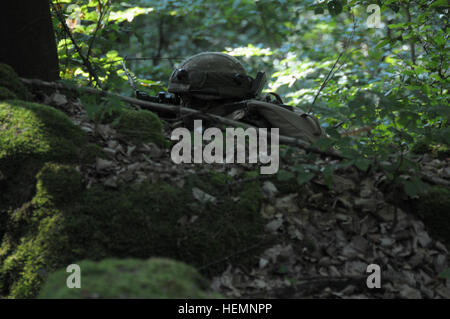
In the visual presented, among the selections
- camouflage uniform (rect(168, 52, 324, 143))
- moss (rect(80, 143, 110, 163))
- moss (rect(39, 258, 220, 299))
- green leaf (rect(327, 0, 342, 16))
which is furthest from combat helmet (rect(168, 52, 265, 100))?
moss (rect(39, 258, 220, 299))

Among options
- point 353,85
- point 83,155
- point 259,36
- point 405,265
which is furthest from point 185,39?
point 405,265

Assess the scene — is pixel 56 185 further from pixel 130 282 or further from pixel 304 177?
pixel 304 177

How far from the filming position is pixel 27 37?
3467 millimetres

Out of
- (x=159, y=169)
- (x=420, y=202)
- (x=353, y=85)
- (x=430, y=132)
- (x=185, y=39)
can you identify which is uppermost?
(x=185, y=39)

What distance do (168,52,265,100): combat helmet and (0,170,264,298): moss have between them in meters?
1.46

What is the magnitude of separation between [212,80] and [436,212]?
2186mm

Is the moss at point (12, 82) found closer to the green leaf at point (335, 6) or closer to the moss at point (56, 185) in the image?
the moss at point (56, 185)

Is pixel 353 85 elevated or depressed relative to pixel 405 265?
elevated

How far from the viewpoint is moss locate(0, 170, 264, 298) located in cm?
226

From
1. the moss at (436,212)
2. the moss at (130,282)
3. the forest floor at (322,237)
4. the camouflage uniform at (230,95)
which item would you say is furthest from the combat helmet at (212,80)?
the moss at (130,282)

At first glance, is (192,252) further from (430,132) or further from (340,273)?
(430,132)

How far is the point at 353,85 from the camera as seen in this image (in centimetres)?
588
